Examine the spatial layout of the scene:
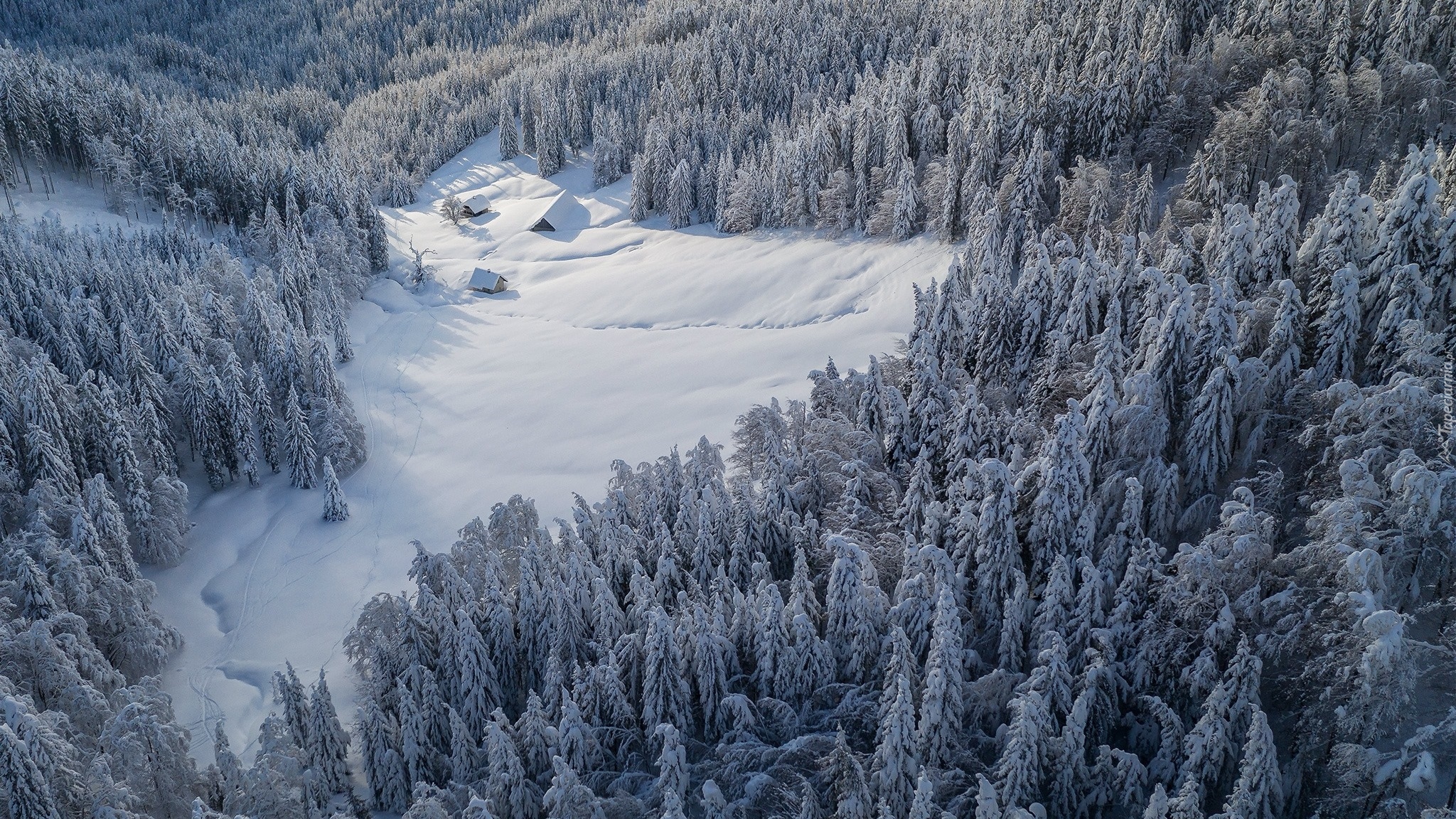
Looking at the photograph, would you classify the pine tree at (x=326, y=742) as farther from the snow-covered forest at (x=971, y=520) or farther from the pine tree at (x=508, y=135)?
the pine tree at (x=508, y=135)

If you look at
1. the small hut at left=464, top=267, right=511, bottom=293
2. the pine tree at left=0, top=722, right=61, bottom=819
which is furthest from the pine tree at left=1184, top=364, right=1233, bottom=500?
the small hut at left=464, top=267, right=511, bottom=293

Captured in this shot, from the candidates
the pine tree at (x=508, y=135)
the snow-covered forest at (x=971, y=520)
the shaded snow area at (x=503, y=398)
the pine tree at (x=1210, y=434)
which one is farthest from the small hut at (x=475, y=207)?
the pine tree at (x=1210, y=434)

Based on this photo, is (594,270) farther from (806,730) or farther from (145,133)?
(806,730)

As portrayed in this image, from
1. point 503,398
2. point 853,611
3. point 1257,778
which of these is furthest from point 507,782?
point 503,398

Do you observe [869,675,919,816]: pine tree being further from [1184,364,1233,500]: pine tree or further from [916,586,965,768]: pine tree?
[1184,364,1233,500]: pine tree

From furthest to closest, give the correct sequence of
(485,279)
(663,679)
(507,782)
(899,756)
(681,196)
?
(681,196)
(485,279)
(663,679)
(507,782)
(899,756)

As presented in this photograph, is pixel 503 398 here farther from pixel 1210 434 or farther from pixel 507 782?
pixel 1210 434
